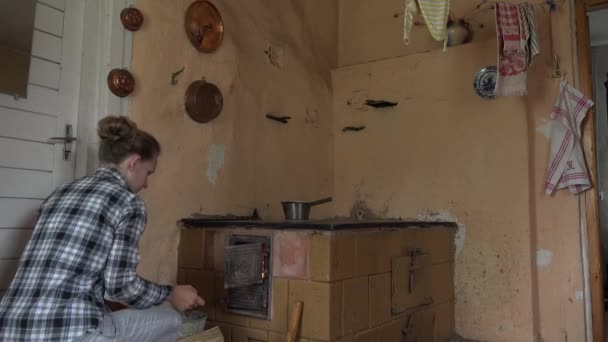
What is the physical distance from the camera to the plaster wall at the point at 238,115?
213 cm

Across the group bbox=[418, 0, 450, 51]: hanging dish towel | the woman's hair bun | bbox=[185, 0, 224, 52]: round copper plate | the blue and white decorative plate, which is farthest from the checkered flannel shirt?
the blue and white decorative plate

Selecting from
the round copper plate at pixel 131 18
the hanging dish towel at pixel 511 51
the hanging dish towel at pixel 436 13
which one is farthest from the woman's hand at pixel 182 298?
the hanging dish towel at pixel 511 51

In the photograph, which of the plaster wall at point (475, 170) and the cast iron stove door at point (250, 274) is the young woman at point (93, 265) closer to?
the cast iron stove door at point (250, 274)

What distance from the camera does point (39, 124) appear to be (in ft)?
6.01

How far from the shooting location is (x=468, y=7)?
3.08 metres

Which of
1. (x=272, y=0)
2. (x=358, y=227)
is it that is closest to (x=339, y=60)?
(x=272, y=0)

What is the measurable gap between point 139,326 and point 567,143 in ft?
7.45

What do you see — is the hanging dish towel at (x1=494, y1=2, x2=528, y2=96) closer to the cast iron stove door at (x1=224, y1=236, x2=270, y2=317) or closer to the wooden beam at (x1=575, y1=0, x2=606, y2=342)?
the wooden beam at (x1=575, y1=0, x2=606, y2=342)

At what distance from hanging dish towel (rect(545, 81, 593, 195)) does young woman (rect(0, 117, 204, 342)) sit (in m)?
2.06

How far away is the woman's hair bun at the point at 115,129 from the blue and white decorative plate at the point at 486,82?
2.11m

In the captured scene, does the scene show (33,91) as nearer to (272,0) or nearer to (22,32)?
(22,32)

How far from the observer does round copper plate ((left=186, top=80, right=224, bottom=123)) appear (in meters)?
2.27

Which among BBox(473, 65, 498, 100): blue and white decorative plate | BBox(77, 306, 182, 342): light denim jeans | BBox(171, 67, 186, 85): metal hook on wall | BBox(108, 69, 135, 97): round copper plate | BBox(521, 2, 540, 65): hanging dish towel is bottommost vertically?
BBox(77, 306, 182, 342): light denim jeans

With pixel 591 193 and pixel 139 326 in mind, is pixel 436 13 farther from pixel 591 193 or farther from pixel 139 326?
pixel 139 326
